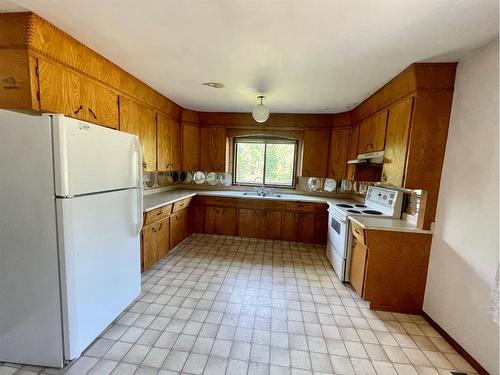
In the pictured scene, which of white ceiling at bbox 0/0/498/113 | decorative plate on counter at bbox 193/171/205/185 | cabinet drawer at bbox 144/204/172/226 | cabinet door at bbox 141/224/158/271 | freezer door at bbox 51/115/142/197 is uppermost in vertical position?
white ceiling at bbox 0/0/498/113

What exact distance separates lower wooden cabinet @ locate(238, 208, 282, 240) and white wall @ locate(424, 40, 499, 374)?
2363mm

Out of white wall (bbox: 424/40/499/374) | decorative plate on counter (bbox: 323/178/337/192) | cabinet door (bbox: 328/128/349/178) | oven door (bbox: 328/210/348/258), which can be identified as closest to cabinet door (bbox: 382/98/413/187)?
white wall (bbox: 424/40/499/374)

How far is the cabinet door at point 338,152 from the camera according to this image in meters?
3.94

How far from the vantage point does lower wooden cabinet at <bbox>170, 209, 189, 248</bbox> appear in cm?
353

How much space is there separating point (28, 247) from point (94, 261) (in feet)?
1.23

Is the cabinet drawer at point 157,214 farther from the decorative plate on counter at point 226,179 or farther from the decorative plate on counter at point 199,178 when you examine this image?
the decorative plate on counter at point 226,179

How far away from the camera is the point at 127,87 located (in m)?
2.57

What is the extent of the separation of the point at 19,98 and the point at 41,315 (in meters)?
1.46

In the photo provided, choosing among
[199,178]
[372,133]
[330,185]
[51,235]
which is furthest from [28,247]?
[330,185]

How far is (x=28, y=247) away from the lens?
1.44m

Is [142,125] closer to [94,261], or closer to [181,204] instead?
[181,204]

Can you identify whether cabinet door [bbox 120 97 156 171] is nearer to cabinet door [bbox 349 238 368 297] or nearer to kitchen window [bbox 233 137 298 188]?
kitchen window [bbox 233 137 298 188]

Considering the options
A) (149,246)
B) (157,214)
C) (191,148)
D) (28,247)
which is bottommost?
(149,246)

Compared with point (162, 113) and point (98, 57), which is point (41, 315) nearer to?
point (98, 57)
